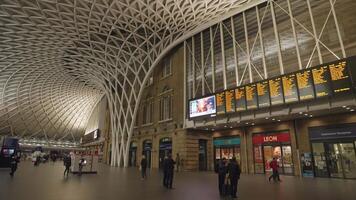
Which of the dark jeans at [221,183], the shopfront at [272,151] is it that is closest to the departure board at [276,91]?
the shopfront at [272,151]

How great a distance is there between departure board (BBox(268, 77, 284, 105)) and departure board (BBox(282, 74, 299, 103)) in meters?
0.33

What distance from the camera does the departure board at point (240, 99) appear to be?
20252 millimetres

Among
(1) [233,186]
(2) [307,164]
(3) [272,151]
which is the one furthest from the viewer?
(3) [272,151]

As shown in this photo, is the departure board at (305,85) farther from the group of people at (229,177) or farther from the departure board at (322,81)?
the group of people at (229,177)

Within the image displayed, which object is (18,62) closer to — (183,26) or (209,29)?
(183,26)

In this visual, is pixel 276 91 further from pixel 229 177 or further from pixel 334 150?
pixel 229 177

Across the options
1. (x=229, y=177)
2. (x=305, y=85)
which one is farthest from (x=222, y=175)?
(x=305, y=85)

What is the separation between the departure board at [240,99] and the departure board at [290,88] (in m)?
3.60

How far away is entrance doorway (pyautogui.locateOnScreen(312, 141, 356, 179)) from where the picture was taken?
16703mm

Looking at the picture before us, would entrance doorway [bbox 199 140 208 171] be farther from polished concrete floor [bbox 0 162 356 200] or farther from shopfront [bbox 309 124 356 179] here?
polished concrete floor [bbox 0 162 356 200]

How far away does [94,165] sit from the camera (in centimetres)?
2133

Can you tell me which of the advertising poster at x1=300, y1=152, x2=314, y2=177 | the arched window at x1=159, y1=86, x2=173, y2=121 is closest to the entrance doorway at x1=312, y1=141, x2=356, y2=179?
the advertising poster at x1=300, y1=152, x2=314, y2=177

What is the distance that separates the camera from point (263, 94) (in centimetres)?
1895

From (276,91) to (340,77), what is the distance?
4.33 metres
